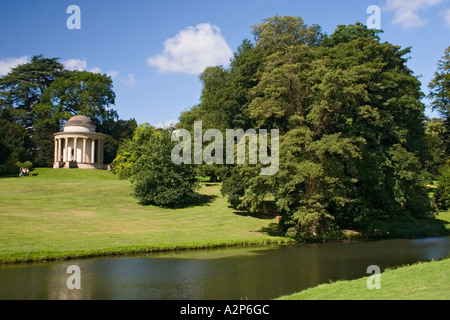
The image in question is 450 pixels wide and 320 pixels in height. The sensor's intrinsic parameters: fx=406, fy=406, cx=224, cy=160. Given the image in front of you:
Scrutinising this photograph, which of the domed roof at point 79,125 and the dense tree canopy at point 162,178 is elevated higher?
the domed roof at point 79,125

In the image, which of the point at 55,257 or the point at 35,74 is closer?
the point at 55,257

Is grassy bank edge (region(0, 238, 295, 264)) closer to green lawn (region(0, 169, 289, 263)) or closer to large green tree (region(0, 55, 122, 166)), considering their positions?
green lawn (region(0, 169, 289, 263))

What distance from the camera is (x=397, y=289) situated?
11.1 meters

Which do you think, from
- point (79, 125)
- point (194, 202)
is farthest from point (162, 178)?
point (79, 125)

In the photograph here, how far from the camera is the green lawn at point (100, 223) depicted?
20469 mm

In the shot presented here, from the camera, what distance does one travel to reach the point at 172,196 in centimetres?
3472

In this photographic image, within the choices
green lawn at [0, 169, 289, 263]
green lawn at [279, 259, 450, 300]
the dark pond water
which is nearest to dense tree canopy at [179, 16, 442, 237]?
green lawn at [0, 169, 289, 263]

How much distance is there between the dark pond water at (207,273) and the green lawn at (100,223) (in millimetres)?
1598

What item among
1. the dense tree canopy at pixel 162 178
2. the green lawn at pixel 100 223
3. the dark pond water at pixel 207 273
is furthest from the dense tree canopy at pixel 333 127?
the dense tree canopy at pixel 162 178

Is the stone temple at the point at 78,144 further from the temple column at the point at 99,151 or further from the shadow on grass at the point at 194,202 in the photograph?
the shadow on grass at the point at 194,202

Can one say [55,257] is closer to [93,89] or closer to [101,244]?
[101,244]

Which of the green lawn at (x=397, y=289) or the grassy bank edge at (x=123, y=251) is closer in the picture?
the green lawn at (x=397, y=289)

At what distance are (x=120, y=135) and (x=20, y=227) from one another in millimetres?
53534
